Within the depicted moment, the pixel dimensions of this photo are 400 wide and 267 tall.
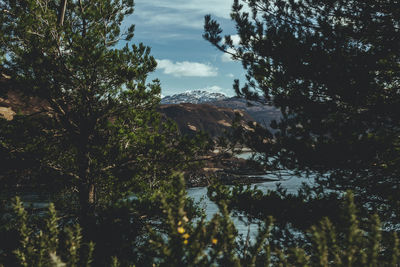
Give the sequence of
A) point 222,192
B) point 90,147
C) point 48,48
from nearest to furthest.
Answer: point 222,192 → point 48,48 → point 90,147

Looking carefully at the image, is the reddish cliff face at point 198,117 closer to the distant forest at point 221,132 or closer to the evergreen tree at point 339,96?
the distant forest at point 221,132

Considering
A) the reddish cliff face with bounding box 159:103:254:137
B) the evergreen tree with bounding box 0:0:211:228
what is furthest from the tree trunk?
the reddish cliff face with bounding box 159:103:254:137

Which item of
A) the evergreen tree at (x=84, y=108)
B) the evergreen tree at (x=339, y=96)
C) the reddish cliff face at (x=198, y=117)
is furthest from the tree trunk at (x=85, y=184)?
the reddish cliff face at (x=198, y=117)

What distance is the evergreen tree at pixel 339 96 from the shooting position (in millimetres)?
6340

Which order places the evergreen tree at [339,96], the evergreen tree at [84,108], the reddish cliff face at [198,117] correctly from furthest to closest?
1. the reddish cliff face at [198,117]
2. the evergreen tree at [84,108]
3. the evergreen tree at [339,96]

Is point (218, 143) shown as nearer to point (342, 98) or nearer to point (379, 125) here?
point (342, 98)

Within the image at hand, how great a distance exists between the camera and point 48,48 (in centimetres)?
821

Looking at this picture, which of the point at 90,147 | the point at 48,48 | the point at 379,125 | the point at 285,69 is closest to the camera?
the point at 379,125

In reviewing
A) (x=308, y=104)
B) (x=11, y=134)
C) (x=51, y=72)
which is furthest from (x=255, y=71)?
(x=11, y=134)

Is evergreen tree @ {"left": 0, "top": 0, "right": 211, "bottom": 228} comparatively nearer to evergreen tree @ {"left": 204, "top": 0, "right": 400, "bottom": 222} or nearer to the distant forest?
the distant forest

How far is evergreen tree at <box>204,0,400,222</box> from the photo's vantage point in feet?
20.8

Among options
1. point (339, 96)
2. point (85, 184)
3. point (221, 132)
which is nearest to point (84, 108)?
point (85, 184)

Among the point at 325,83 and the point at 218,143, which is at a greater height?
the point at 325,83

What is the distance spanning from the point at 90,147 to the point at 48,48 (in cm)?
285
